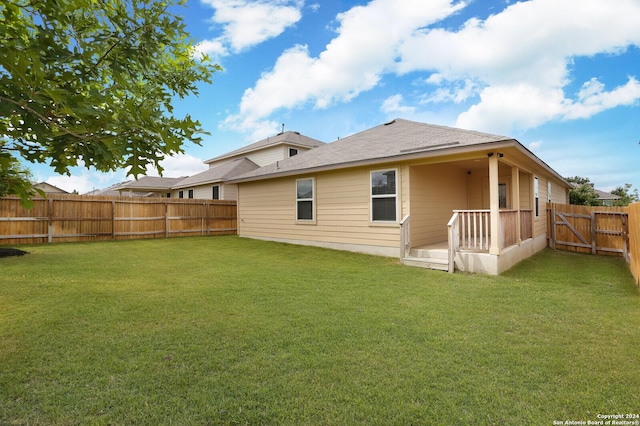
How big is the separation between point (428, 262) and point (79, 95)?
7031 mm

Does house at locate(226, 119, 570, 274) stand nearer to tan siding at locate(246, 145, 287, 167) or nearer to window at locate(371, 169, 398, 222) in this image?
window at locate(371, 169, 398, 222)

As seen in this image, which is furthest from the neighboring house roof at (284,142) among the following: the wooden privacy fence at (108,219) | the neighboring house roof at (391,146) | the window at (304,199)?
the window at (304,199)

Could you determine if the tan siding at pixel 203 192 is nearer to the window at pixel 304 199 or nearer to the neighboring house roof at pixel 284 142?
the neighboring house roof at pixel 284 142

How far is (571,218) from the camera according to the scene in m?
11.2

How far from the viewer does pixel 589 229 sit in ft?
35.0

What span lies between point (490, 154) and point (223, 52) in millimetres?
6029

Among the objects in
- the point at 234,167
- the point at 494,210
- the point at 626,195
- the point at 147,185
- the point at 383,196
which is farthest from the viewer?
the point at 626,195

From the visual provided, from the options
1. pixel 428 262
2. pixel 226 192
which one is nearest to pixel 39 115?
pixel 428 262

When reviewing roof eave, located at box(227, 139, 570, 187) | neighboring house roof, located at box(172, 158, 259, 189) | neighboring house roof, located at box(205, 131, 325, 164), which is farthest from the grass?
neighboring house roof, located at box(205, 131, 325, 164)

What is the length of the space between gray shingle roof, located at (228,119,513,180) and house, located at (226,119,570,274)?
0.04 meters

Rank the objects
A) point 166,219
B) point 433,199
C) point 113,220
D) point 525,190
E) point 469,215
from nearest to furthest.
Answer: point 469,215
point 433,199
point 525,190
point 113,220
point 166,219

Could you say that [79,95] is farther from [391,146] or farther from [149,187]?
[149,187]

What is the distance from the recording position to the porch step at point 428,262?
23.2 ft

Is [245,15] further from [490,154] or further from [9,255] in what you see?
Answer: [9,255]
